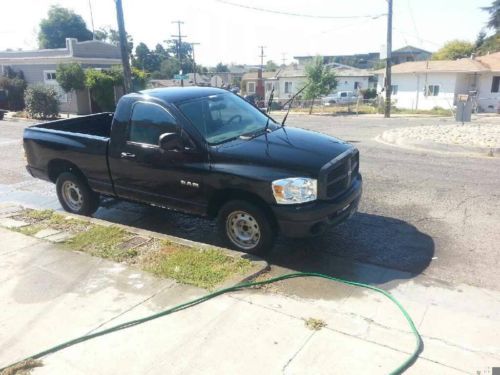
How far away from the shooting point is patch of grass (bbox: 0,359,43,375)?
3.15 meters

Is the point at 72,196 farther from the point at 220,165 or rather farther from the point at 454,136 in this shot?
the point at 454,136

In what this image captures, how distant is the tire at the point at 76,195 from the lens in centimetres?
657

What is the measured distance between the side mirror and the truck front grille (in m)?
1.69

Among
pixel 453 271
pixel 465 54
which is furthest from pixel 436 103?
pixel 453 271

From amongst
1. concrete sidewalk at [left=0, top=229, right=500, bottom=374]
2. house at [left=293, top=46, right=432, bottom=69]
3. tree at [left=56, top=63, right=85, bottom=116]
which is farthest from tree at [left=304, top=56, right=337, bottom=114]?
house at [left=293, top=46, right=432, bottom=69]

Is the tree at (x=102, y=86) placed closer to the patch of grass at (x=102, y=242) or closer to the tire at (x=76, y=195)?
the tire at (x=76, y=195)

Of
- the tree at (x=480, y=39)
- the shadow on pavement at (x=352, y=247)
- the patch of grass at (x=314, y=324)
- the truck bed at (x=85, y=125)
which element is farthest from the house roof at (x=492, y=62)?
the patch of grass at (x=314, y=324)

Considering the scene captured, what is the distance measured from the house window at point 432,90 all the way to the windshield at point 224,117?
3422 cm

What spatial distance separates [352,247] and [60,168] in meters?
4.50

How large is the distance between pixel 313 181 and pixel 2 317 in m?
3.14

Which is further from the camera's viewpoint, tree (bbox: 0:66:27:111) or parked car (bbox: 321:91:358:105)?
parked car (bbox: 321:91:358:105)

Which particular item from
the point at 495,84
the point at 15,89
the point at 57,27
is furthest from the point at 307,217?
the point at 57,27

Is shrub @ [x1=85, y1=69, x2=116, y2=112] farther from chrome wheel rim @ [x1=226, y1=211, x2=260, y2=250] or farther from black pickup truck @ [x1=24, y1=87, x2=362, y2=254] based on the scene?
chrome wheel rim @ [x1=226, y1=211, x2=260, y2=250]

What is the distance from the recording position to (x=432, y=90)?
3656cm
